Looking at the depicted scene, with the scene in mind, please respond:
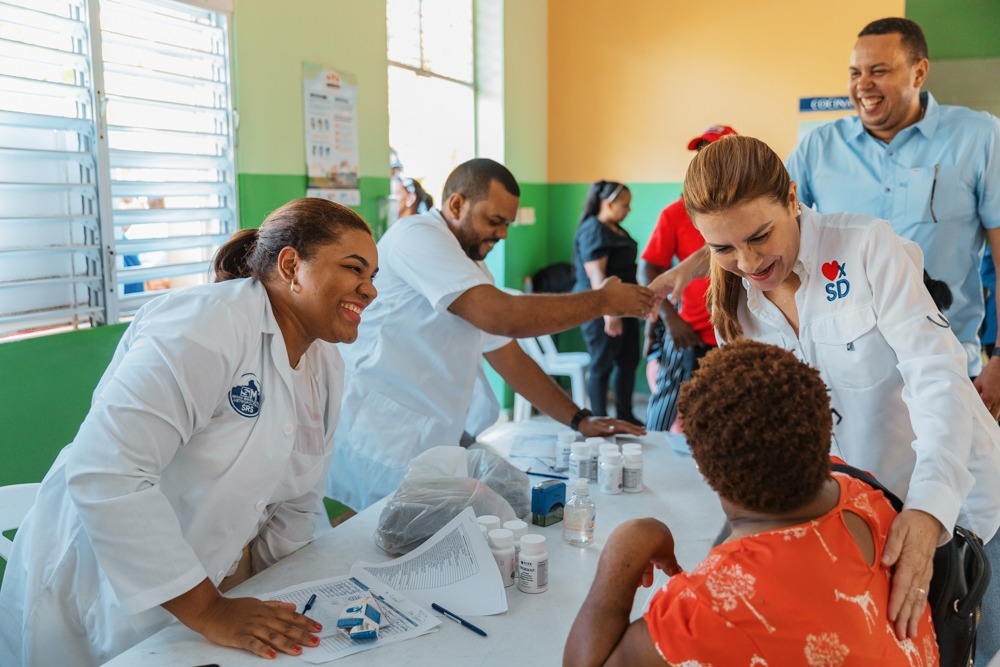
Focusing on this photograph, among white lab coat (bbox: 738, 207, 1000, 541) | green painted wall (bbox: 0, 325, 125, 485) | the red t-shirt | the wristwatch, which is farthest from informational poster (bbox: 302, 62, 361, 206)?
white lab coat (bbox: 738, 207, 1000, 541)

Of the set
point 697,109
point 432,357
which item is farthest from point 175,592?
point 697,109

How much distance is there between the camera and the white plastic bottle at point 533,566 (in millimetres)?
1533

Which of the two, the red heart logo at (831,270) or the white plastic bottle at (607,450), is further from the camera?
the white plastic bottle at (607,450)

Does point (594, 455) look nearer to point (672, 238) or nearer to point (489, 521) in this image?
point (489, 521)

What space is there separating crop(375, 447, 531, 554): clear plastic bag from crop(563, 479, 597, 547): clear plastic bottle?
131 millimetres

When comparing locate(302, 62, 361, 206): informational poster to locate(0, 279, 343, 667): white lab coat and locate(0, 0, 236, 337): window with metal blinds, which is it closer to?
locate(0, 0, 236, 337): window with metal blinds

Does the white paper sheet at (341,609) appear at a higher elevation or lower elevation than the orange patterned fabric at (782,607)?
lower

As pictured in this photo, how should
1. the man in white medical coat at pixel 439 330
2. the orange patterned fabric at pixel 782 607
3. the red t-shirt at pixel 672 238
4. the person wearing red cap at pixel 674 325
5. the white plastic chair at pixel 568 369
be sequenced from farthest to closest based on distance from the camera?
the white plastic chair at pixel 568 369
the red t-shirt at pixel 672 238
the person wearing red cap at pixel 674 325
the man in white medical coat at pixel 439 330
the orange patterned fabric at pixel 782 607

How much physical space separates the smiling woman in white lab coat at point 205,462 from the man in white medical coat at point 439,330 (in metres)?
0.68

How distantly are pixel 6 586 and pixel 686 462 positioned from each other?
5.36ft

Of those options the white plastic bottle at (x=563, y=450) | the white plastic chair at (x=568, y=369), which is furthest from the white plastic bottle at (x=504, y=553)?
the white plastic chair at (x=568, y=369)

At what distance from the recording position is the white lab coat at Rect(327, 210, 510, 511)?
2.58 m

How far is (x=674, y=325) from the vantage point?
3635mm

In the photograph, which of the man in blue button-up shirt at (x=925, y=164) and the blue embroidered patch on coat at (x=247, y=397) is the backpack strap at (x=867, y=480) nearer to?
the blue embroidered patch on coat at (x=247, y=397)
